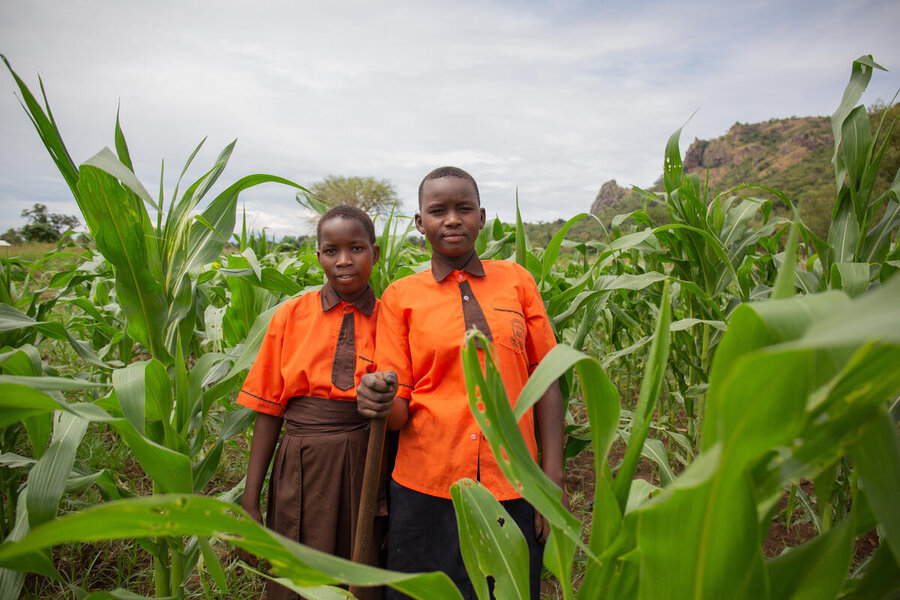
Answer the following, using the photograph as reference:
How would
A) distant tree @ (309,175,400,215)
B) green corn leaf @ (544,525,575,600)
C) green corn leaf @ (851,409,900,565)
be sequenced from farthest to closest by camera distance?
distant tree @ (309,175,400,215) → green corn leaf @ (544,525,575,600) → green corn leaf @ (851,409,900,565)

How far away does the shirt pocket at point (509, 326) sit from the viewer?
4.01 feet

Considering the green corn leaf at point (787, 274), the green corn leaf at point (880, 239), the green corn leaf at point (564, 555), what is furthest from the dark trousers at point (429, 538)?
the green corn leaf at point (880, 239)

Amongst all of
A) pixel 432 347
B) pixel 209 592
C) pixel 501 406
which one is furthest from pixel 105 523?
pixel 209 592

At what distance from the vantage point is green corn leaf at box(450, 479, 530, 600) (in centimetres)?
78

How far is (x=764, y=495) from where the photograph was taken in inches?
19.0

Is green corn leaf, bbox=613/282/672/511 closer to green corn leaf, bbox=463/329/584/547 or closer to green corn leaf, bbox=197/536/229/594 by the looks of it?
green corn leaf, bbox=463/329/584/547

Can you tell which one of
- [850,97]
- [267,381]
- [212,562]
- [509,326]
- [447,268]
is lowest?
[212,562]

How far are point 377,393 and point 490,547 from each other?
1.30 feet

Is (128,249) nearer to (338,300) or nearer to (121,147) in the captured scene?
(121,147)

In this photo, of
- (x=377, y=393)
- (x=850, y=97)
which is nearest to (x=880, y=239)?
(x=850, y=97)

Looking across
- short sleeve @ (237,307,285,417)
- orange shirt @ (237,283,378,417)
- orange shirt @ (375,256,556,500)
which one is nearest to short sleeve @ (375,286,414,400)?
orange shirt @ (375,256,556,500)

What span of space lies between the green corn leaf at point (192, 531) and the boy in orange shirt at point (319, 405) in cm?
80

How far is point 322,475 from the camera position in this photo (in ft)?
4.38

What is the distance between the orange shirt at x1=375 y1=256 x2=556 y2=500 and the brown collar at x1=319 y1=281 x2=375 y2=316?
0.11 meters
